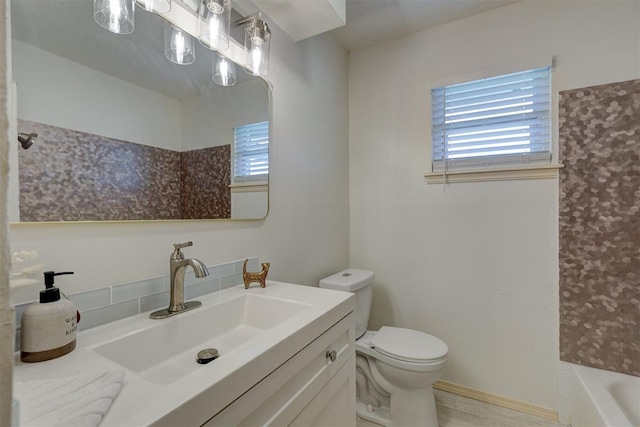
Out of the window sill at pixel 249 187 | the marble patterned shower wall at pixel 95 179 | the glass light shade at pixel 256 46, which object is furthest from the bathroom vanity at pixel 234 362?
the glass light shade at pixel 256 46

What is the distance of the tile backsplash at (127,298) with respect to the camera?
78 centimetres

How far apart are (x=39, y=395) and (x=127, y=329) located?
334 mm

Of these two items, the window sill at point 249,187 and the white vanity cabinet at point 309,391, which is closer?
the white vanity cabinet at point 309,391

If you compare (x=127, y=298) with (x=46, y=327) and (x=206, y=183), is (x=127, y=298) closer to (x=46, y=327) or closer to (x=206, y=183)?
(x=46, y=327)

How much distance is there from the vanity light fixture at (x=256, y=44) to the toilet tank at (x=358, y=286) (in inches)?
47.2

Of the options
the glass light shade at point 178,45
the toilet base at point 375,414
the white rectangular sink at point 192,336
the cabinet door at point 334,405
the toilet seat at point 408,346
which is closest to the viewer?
the white rectangular sink at point 192,336

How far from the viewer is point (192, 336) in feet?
3.08

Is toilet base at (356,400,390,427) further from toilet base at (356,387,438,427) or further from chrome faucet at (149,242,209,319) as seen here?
chrome faucet at (149,242,209,319)

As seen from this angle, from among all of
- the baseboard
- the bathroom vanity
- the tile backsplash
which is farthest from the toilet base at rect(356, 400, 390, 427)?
the tile backsplash

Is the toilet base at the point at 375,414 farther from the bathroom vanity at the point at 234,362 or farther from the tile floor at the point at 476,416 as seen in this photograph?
the bathroom vanity at the point at 234,362

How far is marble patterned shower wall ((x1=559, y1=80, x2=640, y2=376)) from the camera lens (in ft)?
4.90

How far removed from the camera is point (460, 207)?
1896mm

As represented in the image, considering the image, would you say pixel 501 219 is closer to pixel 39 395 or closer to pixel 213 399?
pixel 213 399

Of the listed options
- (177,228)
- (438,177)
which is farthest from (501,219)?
(177,228)
